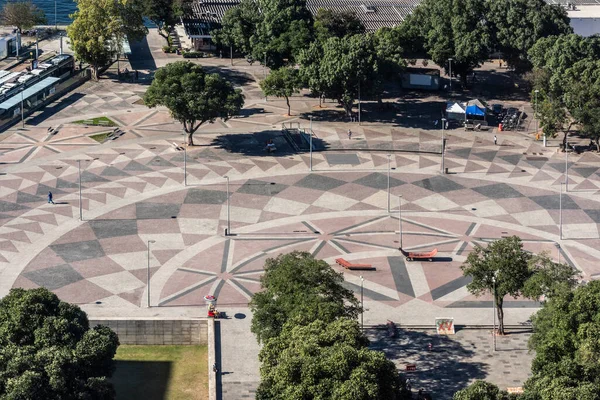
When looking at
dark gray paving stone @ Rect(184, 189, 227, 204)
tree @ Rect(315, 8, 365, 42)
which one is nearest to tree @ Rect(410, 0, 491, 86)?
tree @ Rect(315, 8, 365, 42)

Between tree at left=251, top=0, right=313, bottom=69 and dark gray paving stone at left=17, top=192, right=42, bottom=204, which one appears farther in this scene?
tree at left=251, top=0, right=313, bottom=69

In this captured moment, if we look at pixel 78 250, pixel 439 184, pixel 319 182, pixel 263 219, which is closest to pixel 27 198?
pixel 78 250

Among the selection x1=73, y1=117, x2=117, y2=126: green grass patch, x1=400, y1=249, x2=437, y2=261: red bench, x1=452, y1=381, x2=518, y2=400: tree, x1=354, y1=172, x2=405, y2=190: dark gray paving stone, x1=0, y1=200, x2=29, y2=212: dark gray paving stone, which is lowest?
x1=400, y1=249, x2=437, y2=261: red bench

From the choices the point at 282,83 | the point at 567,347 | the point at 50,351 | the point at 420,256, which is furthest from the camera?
the point at 282,83

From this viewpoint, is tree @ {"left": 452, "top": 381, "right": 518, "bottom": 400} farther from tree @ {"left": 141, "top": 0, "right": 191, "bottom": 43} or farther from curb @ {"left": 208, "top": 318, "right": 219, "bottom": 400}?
tree @ {"left": 141, "top": 0, "right": 191, "bottom": 43}

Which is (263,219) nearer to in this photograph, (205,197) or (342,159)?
(205,197)

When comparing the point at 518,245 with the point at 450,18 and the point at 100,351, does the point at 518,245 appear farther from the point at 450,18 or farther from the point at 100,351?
the point at 450,18

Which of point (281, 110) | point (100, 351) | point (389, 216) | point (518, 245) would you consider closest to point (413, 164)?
point (389, 216)
